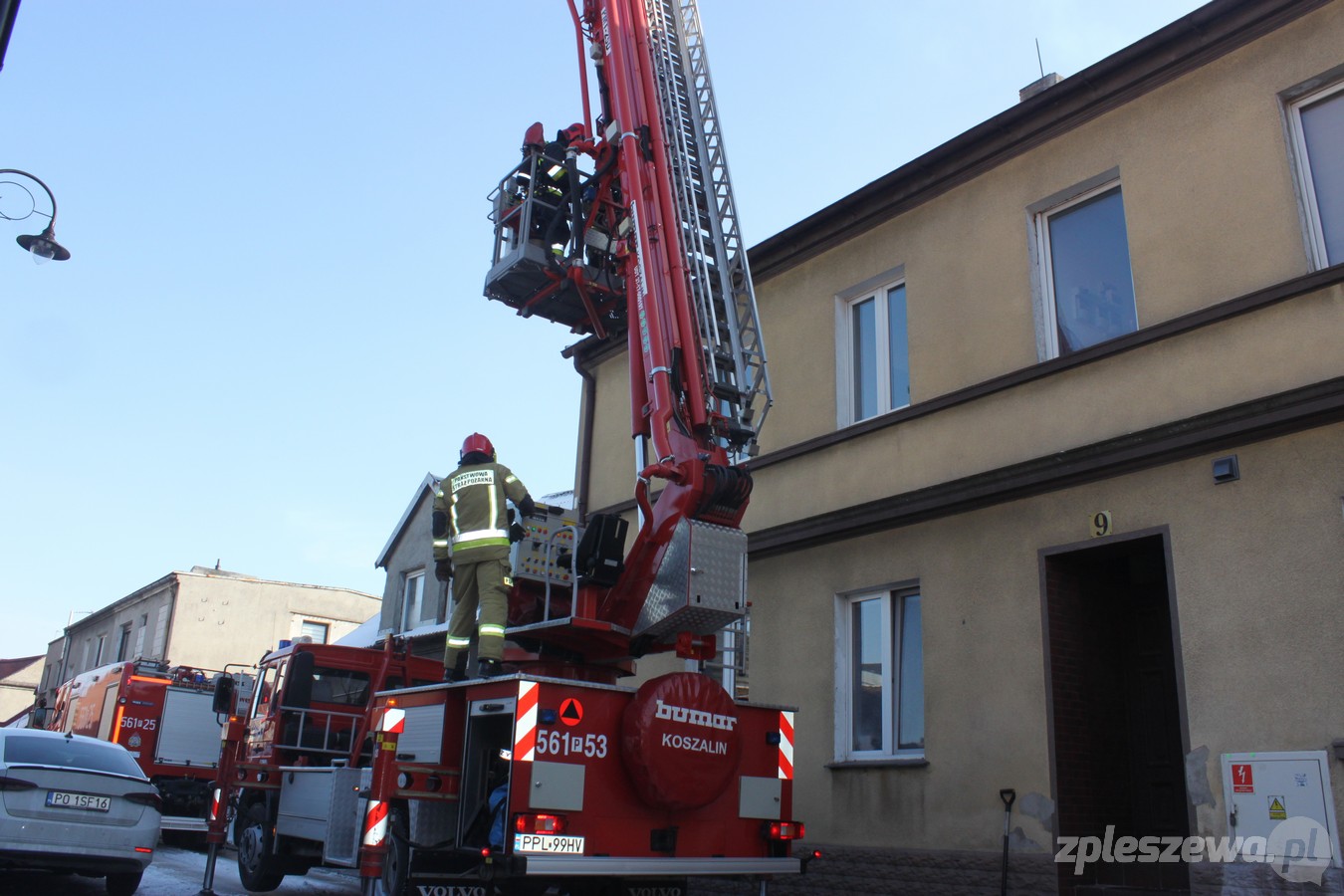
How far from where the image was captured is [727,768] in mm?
7441

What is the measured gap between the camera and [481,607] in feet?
26.9

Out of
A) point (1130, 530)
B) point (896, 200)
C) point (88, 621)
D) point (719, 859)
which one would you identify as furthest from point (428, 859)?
point (88, 621)

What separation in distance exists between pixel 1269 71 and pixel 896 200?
3690 millimetres

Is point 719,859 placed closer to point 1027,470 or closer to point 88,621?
point 1027,470

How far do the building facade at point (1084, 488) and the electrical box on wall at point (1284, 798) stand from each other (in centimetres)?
2

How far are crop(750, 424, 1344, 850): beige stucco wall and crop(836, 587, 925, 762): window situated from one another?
149 millimetres

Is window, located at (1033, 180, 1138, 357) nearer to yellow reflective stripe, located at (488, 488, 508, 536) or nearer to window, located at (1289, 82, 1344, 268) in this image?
window, located at (1289, 82, 1344, 268)

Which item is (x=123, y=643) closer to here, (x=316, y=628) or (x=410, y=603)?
(x=316, y=628)

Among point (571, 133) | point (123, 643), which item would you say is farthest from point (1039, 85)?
point (123, 643)

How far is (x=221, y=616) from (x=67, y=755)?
29.3 metres

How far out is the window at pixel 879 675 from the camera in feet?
33.8

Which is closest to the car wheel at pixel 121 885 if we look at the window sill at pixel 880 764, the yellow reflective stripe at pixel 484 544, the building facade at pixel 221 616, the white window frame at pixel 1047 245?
the yellow reflective stripe at pixel 484 544

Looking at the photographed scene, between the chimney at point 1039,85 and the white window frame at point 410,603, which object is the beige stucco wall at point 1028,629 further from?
the white window frame at point 410,603

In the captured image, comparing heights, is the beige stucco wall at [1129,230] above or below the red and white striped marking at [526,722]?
above
